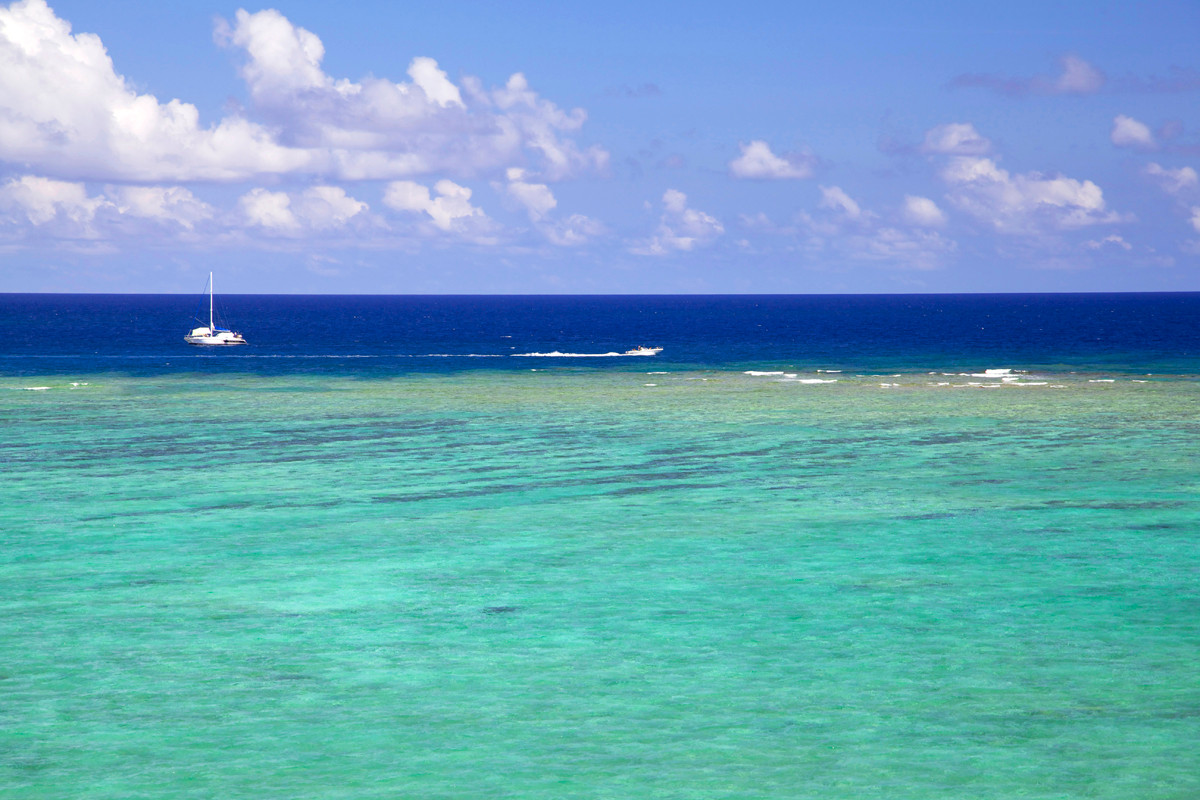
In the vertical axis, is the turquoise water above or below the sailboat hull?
below

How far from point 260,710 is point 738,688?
24.1 ft

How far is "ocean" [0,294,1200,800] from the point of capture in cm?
1753

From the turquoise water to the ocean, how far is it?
9 cm

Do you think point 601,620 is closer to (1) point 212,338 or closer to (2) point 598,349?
(2) point 598,349

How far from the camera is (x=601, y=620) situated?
24.9 m

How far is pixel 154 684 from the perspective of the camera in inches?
815

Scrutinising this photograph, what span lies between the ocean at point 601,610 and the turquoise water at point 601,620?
9 centimetres

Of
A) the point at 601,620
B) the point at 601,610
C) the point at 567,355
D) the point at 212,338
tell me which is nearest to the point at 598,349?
the point at 567,355

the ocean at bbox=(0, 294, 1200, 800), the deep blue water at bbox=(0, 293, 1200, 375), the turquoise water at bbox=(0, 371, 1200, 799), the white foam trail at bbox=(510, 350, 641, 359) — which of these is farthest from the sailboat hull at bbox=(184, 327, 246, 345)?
the turquoise water at bbox=(0, 371, 1200, 799)

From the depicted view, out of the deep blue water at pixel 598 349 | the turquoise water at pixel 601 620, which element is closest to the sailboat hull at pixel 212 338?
the deep blue water at pixel 598 349

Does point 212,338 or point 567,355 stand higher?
point 212,338

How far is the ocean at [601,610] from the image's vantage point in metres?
17.5

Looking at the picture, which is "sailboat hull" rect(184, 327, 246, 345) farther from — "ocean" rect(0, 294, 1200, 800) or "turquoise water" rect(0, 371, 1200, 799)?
"turquoise water" rect(0, 371, 1200, 799)

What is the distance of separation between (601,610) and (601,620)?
78 cm
